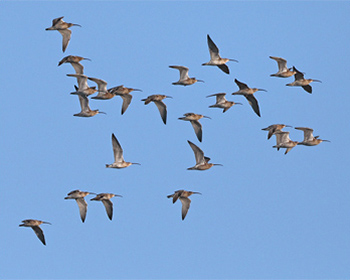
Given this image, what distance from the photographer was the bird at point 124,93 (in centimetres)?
5172

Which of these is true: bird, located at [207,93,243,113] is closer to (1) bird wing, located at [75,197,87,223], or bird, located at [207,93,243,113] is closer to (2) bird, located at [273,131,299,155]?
(2) bird, located at [273,131,299,155]

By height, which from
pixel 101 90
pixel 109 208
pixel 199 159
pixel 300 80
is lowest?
pixel 109 208

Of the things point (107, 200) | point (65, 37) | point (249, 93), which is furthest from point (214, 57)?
point (107, 200)

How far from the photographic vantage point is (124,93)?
172 ft

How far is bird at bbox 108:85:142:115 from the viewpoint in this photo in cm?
5172

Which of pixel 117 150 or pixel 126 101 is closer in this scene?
pixel 117 150

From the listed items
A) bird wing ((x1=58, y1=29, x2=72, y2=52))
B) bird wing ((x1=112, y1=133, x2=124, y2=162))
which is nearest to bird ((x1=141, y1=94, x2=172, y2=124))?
bird wing ((x1=112, y1=133, x2=124, y2=162))

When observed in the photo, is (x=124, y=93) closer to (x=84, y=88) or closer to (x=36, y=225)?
(x=84, y=88)

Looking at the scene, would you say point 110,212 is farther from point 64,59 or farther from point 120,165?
point 64,59

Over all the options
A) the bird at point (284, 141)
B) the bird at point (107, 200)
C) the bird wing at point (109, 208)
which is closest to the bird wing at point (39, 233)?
the bird at point (107, 200)

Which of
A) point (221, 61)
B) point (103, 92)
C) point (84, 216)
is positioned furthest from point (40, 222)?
point (221, 61)

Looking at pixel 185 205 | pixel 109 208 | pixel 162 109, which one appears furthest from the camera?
pixel 185 205

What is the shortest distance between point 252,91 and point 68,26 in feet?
27.4

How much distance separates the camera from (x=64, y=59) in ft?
167
